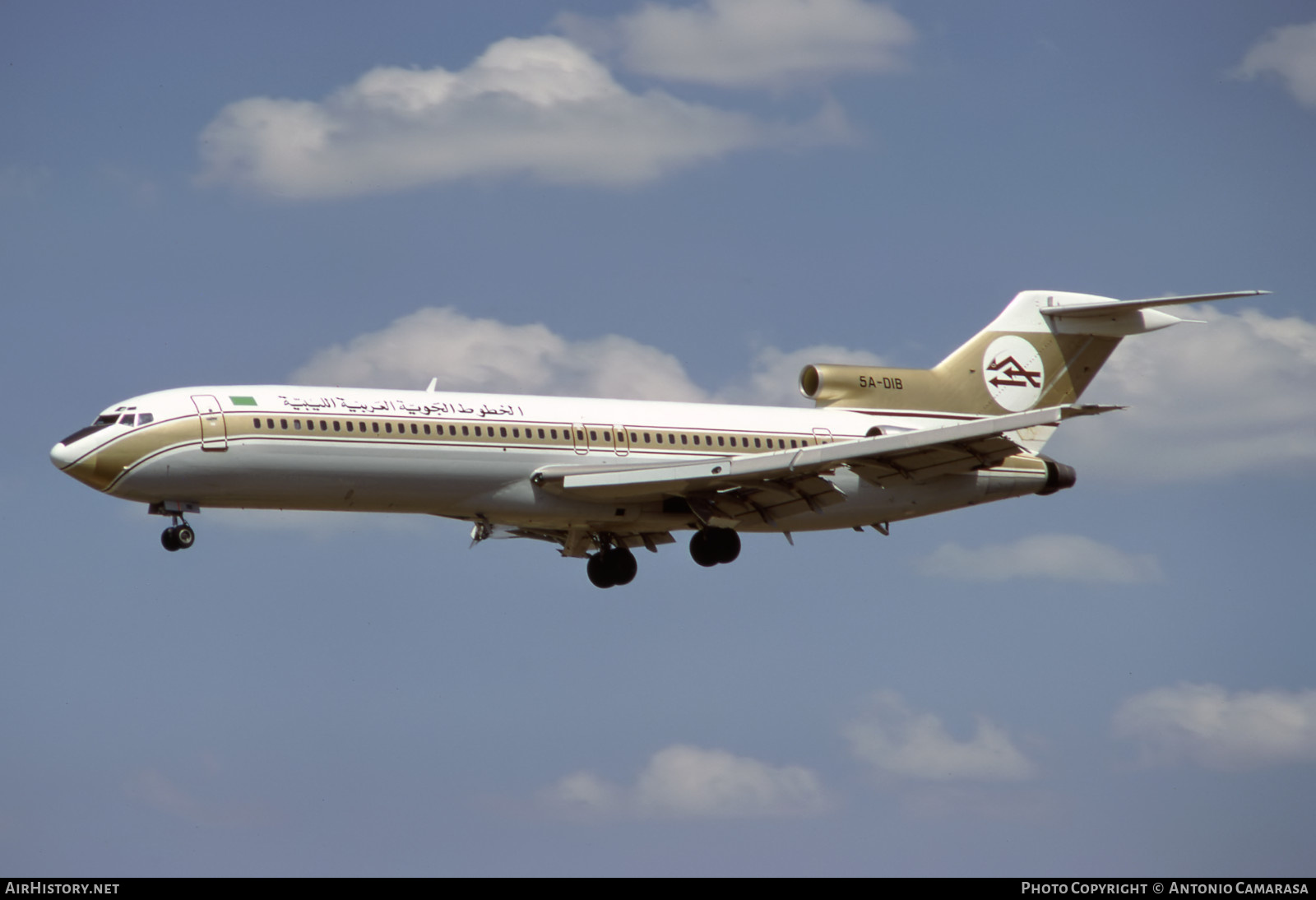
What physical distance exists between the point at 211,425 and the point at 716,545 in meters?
12.1

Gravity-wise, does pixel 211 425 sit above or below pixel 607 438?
below

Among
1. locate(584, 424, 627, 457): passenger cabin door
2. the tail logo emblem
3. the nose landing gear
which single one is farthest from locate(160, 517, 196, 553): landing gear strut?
the tail logo emblem

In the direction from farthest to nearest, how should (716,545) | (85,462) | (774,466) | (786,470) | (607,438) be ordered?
(716,545) → (607,438) → (786,470) → (774,466) → (85,462)

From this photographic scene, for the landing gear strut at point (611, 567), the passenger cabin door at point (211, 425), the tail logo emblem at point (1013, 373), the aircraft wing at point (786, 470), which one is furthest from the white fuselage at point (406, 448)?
the tail logo emblem at point (1013, 373)

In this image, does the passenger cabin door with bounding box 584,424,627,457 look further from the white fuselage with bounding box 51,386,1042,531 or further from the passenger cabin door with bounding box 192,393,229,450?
the passenger cabin door with bounding box 192,393,229,450

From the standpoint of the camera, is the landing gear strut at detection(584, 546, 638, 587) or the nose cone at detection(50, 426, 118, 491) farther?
the landing gear strut at detection(584, 546, 638, 587)

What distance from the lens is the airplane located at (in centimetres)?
3588

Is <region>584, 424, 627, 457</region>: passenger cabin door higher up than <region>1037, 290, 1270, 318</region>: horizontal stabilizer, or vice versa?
<region>1037, 290, 1270, 318</region>: horizontal stabilizer

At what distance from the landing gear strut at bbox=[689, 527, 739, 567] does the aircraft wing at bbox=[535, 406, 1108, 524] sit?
762 mm

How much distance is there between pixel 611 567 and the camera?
4378 centimetres

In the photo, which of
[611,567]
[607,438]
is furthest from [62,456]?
[611,567]

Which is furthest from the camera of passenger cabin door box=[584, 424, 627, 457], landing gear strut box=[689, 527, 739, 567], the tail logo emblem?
the tail logo emblem

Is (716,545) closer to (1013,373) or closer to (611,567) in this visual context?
(611,567)
